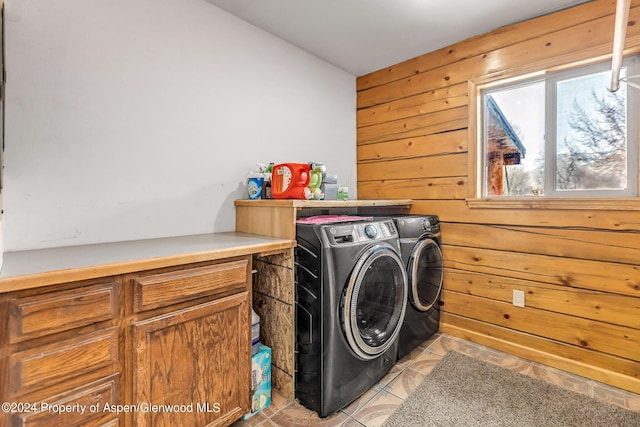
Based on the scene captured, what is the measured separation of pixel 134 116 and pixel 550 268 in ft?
8.83

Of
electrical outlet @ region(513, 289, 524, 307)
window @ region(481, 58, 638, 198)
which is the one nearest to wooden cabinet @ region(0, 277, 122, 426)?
electrical outlet @ region(513, 289, 524, 307)

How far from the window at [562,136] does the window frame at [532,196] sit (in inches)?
0.4

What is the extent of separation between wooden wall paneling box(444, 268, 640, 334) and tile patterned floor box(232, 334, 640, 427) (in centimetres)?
Result: 38

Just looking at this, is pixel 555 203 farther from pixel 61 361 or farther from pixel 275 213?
pixel 61 361

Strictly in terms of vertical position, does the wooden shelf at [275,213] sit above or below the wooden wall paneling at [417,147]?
below

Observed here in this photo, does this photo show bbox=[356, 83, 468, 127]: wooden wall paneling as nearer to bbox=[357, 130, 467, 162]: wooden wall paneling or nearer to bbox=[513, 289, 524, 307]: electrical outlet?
bbox=[357, 130, 467, 162]: wooden wall paneling

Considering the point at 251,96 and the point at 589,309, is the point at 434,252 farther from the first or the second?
the point at 251,96

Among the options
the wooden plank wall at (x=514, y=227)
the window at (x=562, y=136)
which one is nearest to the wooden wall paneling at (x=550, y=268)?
the wooden plank wall at (x=514, y=227)

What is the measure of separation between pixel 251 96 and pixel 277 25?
0.53 m

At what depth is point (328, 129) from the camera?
2705 mm

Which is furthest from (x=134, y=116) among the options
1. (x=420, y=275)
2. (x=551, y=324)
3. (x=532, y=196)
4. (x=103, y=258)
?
(x=551, y=324)

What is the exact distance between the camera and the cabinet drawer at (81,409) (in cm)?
86

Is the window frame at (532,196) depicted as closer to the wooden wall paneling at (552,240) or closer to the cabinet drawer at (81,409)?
the wooden wall paneling at (552,240)

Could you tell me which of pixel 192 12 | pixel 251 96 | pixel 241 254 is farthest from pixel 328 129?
pixel 241 254
